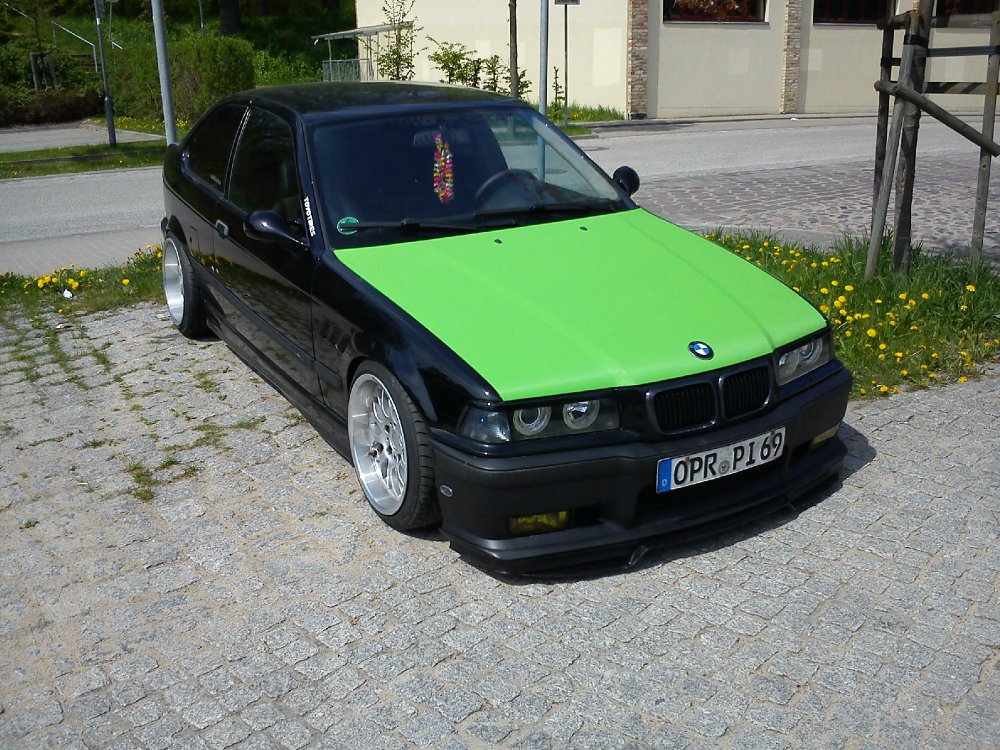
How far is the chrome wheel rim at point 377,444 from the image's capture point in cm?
434

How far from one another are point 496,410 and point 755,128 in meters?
21.5

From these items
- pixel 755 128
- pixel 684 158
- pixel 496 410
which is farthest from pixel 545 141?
pixel 755 128

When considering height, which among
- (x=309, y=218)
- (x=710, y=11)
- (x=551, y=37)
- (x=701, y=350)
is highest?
(x=710, y=11)

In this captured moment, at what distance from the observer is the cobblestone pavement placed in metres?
10.1

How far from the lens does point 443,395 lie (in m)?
3.97

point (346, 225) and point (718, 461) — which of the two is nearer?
point (718, 461)

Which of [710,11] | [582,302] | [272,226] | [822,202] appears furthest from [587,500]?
[710,11]

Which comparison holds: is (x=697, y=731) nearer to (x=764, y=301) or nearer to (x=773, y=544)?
(x=773, y=544)

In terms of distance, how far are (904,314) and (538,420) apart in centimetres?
387

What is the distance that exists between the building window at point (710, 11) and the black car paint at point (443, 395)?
2168cm

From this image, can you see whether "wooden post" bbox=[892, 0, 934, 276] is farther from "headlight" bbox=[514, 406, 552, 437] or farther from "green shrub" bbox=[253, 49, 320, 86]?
"green shrub" bbox=[253, 49, 320, 86]

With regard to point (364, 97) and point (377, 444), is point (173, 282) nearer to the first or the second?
point (364, 97)

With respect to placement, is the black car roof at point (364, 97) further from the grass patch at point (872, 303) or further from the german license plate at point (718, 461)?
the german license plate at point (718, 461)

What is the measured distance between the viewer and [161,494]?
4969 millimetres
